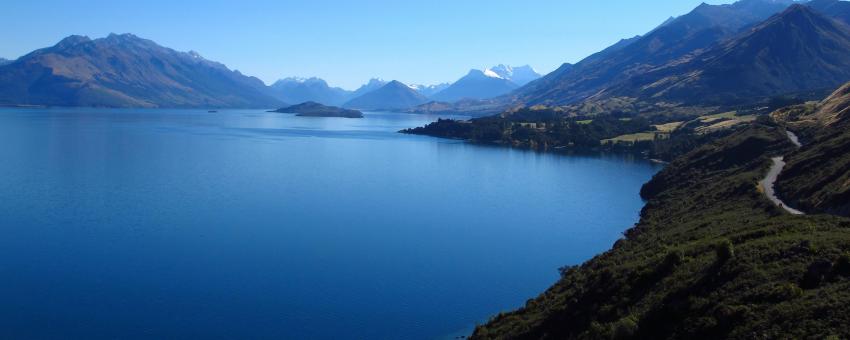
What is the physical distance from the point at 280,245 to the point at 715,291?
164 ft

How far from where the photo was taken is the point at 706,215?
68.4 meters

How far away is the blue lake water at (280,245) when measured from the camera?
49344mm

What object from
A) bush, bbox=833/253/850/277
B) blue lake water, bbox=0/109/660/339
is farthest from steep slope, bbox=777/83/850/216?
bush, bbox=833/253/850/277

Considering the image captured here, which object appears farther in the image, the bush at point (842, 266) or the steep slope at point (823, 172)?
the steep slope at point (823, 172)

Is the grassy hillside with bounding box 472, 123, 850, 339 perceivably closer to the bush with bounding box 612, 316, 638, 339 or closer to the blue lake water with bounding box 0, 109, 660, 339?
the bush with bounding box 612, 316, 638, 339

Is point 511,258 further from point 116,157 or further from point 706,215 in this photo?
point 116,157

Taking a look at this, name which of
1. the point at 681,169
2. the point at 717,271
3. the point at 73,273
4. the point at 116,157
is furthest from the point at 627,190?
the point at 116,157

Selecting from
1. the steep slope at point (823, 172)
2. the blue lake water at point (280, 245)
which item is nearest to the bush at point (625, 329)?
the blue lake water at point (280, 245)

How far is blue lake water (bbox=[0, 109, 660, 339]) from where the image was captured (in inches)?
1943

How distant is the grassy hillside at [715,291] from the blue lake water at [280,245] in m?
9.70

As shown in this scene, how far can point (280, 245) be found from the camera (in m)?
70.9

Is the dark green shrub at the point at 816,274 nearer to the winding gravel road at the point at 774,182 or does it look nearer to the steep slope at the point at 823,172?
the steep slope at the point at 823,172

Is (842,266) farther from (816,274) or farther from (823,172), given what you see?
(823,172)

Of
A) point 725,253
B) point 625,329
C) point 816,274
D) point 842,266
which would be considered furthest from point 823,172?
point 625,329
